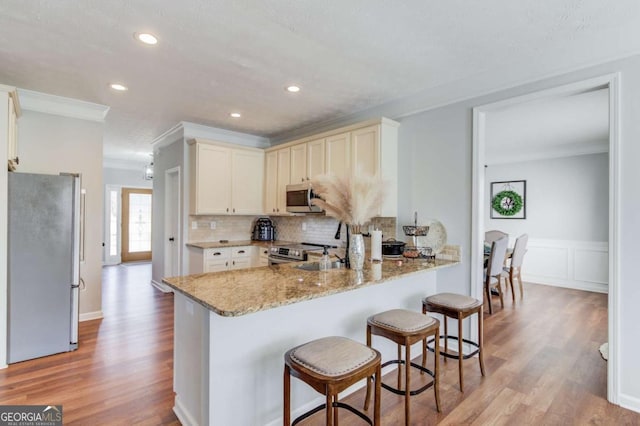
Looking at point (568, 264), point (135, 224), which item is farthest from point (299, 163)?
point (135, 224)

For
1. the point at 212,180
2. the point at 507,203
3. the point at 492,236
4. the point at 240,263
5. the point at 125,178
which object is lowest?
the point at 240,263

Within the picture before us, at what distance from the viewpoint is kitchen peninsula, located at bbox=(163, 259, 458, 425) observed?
168cm

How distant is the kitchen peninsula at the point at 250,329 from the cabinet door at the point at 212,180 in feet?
8.10

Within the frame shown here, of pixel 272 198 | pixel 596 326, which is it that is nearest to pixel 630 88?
pixel 596 326

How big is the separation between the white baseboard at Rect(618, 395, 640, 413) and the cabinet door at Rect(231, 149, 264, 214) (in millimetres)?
4337

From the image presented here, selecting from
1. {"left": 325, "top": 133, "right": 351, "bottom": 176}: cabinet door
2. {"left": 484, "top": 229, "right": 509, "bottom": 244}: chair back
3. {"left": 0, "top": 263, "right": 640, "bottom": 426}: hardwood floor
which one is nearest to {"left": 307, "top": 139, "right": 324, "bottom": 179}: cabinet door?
{"left": 325, "top": 133, "right": 351, "bottom": 176}: cabinet door

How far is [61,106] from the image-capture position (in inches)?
143

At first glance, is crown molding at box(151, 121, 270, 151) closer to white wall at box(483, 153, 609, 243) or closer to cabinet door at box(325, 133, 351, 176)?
cabinet door at box(325, 133, 351, 176)

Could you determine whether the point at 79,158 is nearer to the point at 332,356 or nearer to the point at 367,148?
the point at 367,148

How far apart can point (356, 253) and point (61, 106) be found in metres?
3.63

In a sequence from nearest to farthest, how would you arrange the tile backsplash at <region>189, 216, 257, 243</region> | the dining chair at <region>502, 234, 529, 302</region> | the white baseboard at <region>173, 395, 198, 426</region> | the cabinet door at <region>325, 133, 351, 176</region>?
the white baseboard at <region>173, 395, 198, 426</region> < the cabinet door at <region>325, 133, 351, 176</region> < the tile backsplash at <region>189, 216, 257, 243</region> < the dining chair at <region>502, 234, 529, 302</region>

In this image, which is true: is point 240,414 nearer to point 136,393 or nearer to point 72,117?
point 136,393

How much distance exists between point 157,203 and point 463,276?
4.97 metres

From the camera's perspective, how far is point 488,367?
9.14 ft
